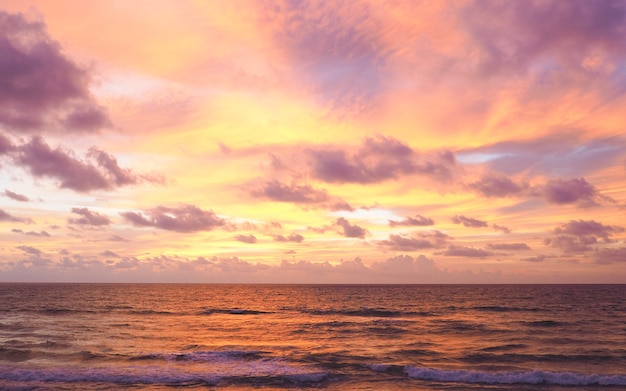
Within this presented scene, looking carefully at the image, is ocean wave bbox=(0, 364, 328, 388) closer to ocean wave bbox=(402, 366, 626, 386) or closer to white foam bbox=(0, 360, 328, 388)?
white foam bbox=(0, 360, 328, 388)

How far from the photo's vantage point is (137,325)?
54.5m

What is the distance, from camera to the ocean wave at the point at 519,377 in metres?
27.3

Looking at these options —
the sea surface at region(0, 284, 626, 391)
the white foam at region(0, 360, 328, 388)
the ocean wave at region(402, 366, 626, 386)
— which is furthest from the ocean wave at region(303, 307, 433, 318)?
the white foam at region(0, 360, 328, 388)

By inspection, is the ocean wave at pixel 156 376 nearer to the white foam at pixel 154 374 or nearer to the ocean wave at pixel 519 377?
the white foam at pixel 154 374

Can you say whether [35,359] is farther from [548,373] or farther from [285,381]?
[548,373]

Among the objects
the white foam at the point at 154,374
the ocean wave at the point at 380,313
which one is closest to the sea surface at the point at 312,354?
the white foam at the point at 154,374

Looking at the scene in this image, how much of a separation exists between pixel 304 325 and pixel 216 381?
31531 mm

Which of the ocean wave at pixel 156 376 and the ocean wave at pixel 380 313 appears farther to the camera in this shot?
the ocean wave at pixel 380 313

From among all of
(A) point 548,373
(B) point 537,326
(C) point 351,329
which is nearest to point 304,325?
(C) point 351,329

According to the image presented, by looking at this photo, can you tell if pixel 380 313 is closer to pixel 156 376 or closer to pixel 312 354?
pixel 312 354

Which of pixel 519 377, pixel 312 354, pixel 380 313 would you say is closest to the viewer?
pixel 519 377

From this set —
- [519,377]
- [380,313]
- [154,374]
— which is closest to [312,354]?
[154,374]

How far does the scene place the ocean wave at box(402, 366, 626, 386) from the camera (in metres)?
27.3

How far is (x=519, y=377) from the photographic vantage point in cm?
2814
